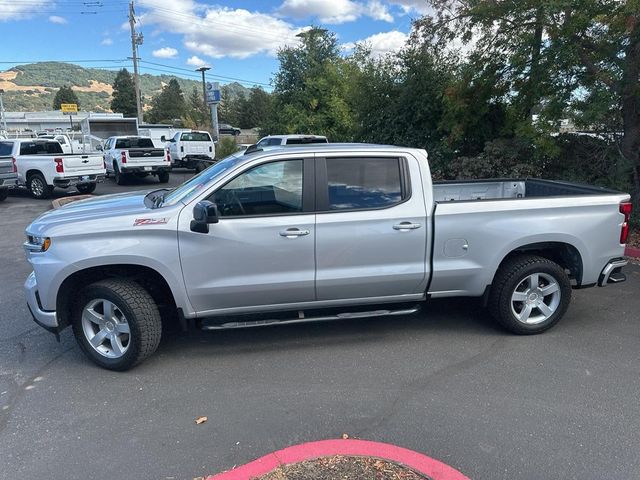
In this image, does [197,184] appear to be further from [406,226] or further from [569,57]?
[569,57]

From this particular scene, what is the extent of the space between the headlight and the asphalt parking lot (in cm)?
103

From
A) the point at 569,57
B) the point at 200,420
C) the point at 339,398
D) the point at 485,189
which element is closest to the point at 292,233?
the point at 339,398

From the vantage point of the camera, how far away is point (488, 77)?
32.9 feet

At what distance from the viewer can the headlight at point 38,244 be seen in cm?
392

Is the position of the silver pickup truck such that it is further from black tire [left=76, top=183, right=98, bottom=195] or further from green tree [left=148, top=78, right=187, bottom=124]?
green tree [left=148, top=78, right=187, bottom=124]

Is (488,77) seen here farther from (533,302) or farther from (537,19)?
(533,302)

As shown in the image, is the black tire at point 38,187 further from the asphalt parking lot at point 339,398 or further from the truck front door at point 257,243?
the truck front door at point 257,243

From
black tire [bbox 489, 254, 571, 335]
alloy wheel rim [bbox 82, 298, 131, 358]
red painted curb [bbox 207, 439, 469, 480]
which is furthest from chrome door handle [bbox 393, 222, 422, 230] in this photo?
alloy wheel rim [bbox 82, 298, 131, 358]

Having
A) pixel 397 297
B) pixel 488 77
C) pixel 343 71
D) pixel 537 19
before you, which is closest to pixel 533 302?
pixel 397 297

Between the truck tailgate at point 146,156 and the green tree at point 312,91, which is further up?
the green tree at point 312,91

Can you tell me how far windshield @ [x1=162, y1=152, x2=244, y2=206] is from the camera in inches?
163

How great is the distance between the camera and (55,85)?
16750cm

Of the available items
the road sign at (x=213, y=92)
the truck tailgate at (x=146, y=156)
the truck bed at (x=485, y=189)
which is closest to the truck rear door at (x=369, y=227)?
the truck bed at (x=485, y=189)

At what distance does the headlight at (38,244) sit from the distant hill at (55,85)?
141 m
